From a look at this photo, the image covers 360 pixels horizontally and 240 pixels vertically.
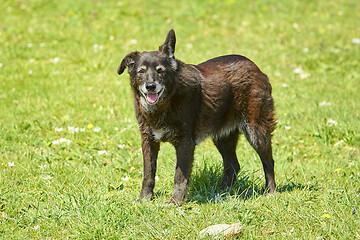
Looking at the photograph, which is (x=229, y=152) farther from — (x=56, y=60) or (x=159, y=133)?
(x=56, y=60)

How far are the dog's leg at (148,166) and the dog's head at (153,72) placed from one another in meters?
0.42

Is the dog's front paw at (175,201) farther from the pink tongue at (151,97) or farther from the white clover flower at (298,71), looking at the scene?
the white clover flower at (298,71)

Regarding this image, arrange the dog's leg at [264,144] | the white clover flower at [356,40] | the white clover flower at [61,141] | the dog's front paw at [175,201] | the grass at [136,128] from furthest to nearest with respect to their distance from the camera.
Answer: the white clover flower at [356,40]
the white clover flower at [61,141]
the dog's leg at [264,144]
the dog's front paw at [175,201]
the grass at [136,128]

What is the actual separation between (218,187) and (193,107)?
93cm

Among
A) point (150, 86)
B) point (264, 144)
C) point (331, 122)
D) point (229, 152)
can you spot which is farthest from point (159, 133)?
point (331, 122)

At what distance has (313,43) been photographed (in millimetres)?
10406

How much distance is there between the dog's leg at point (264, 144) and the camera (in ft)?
16.1

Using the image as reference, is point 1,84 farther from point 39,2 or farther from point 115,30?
point 39,2

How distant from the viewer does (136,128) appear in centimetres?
634

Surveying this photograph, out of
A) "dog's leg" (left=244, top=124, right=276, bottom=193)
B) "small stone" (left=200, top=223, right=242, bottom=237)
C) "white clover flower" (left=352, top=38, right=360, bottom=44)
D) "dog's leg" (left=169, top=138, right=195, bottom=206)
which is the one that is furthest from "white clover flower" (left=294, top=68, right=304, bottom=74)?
"small stone" (left=200, top=223, right=242, bottom=237)

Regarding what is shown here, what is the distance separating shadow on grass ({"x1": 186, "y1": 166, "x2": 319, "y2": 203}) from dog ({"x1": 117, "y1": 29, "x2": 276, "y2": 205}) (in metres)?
0.12

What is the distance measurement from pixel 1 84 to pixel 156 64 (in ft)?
14.6

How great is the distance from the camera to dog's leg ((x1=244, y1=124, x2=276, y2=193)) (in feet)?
16.1

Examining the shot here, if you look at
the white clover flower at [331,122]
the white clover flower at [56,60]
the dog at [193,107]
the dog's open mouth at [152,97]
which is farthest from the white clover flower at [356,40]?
the dog's open mouth at [152,97]
